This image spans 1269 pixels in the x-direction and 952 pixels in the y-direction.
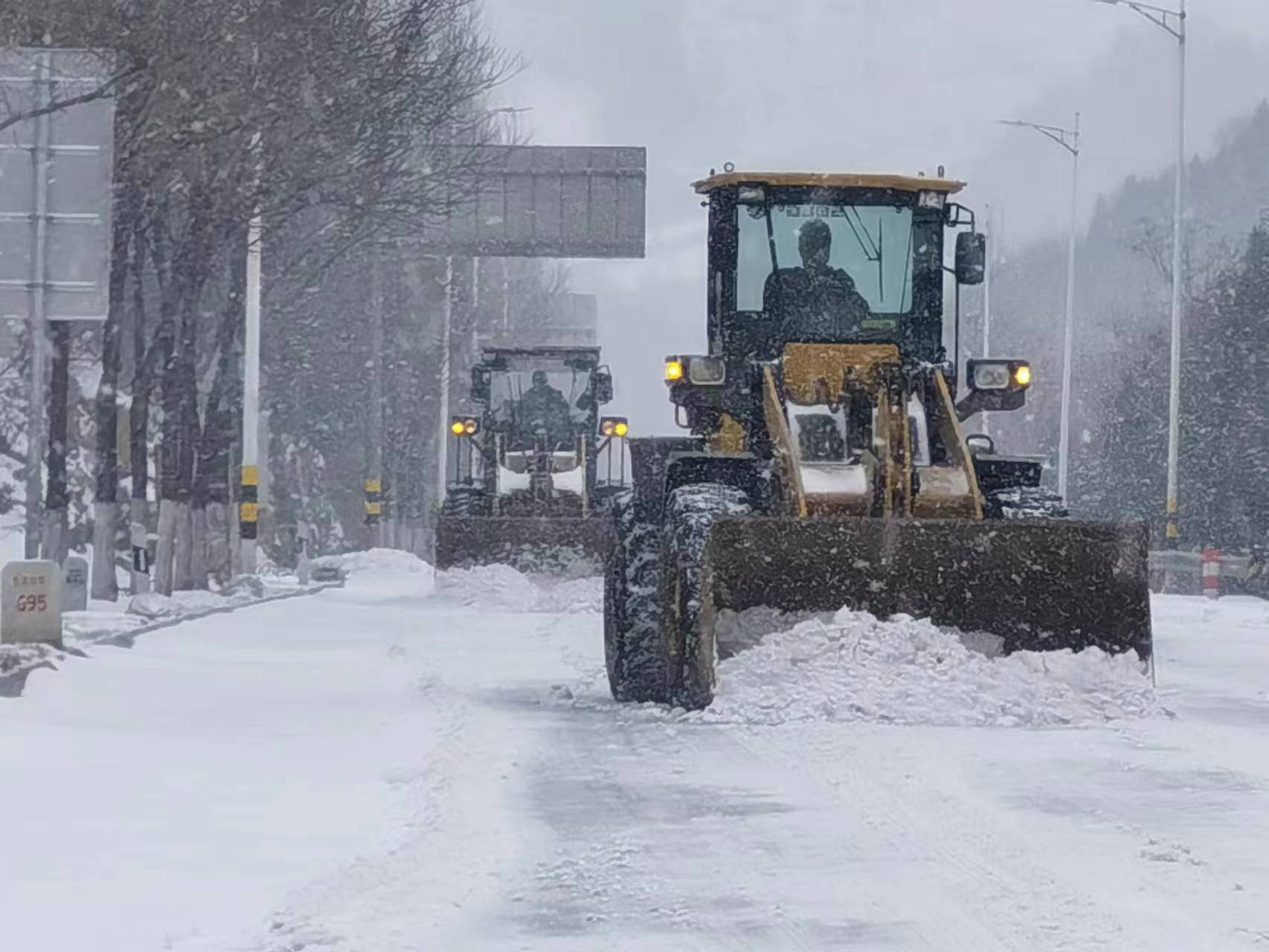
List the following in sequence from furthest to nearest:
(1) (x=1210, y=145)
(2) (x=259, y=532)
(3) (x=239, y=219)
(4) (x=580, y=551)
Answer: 1. (1) (x=1210, y=145)
2. (2) (x=259, y=532)
3. (3) (x=239, y=219)
4. (4) (x=580, y=551)

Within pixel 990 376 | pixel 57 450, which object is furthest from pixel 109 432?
pixel 990 376

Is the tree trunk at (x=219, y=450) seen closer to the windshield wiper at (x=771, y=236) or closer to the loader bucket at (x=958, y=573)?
the windshield wiper at (x=771, y=236)

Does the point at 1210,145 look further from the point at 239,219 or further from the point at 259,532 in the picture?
the point at 239,219

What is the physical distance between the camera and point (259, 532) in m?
49.0

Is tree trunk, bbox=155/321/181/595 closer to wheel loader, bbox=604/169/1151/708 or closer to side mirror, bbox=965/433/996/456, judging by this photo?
wheel loader, bbox=604/169/1151/708

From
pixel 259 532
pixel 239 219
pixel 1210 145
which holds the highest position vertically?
pixel 1210 145

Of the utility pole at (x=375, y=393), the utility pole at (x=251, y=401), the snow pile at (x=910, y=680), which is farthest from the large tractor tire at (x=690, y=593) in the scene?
the utility pole at (x=375, y=393)

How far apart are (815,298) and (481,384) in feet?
53.2

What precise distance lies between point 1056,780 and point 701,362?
205 inches

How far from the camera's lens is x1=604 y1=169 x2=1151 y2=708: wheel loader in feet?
42.5

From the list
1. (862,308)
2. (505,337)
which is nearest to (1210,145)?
(505,337)

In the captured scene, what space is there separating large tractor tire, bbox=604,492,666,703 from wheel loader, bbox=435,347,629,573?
13539mm

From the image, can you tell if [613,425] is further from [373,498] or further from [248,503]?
[373,498]

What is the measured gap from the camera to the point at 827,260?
15453 mm
